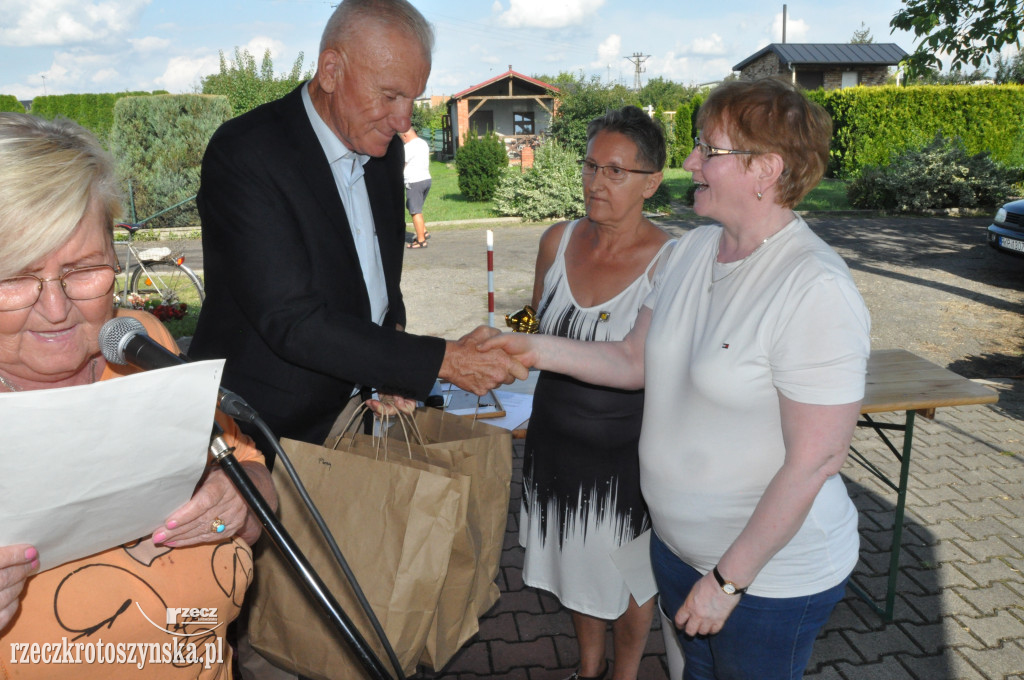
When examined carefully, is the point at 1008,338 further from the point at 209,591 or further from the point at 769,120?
the point at 209,591

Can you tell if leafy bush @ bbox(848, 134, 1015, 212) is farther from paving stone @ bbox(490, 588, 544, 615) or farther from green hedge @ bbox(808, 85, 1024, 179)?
paving stone @ bbox(490, 588, 544, 615)

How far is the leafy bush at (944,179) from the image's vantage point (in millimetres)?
17266

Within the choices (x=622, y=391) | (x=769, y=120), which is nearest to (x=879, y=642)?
(x=622, y=391)

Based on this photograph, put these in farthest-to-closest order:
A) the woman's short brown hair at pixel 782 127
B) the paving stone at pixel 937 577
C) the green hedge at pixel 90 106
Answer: the green hedge at pixel 90 106 → the paving stone at pixel 937 577 → the woman's short brown hair at pixel 782 127

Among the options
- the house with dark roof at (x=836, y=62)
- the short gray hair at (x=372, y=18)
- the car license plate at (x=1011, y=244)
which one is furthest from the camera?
the house with dark roof at (x=836, y=62)

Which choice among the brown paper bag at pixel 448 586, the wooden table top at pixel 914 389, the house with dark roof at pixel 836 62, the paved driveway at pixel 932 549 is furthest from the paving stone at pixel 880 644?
the house with dark roof at pixel 836 62

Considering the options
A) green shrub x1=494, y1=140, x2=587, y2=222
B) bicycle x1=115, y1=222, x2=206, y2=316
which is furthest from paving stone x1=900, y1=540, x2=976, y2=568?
green shrub x1=494, y1=140, x2=587, y2=222

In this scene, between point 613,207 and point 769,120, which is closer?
point 769,120

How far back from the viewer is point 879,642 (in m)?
3.56

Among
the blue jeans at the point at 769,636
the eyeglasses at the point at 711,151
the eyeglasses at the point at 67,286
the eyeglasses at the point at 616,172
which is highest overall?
the eyeglasses at the point at 711,151

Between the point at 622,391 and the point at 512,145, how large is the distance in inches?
1208

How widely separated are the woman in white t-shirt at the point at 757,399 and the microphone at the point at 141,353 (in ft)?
3.83

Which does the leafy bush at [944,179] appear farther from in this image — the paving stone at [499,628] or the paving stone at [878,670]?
the paving stone at [499,628]

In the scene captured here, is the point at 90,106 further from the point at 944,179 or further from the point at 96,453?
the point at 96,453
